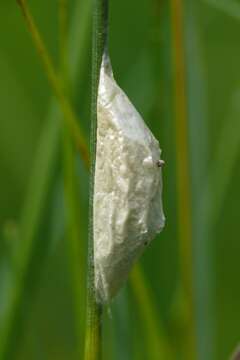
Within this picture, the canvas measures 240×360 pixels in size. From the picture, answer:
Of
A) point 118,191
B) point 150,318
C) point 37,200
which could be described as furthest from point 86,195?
point 118,191

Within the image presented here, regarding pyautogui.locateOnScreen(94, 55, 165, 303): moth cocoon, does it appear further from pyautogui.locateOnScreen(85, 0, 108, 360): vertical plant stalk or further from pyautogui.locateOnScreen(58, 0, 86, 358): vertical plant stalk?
pyautogui.locateOnScreen(58, 0, 86, 358): vertical plant stalk

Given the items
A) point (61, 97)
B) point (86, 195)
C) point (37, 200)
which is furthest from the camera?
point (86, 195)

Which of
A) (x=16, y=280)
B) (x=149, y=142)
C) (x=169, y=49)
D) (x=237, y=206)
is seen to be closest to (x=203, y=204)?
(x=169, y=49)

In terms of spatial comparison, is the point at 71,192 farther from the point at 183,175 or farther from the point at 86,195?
the point at 86,195

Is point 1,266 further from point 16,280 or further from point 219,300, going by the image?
point 219,300

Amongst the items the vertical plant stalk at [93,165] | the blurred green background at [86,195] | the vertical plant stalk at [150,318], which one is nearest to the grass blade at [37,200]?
the blurred green background at [86,195]

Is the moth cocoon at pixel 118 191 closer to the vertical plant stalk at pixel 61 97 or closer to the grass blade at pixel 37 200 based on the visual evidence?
the vertical plant stalk at pixel 61 97
